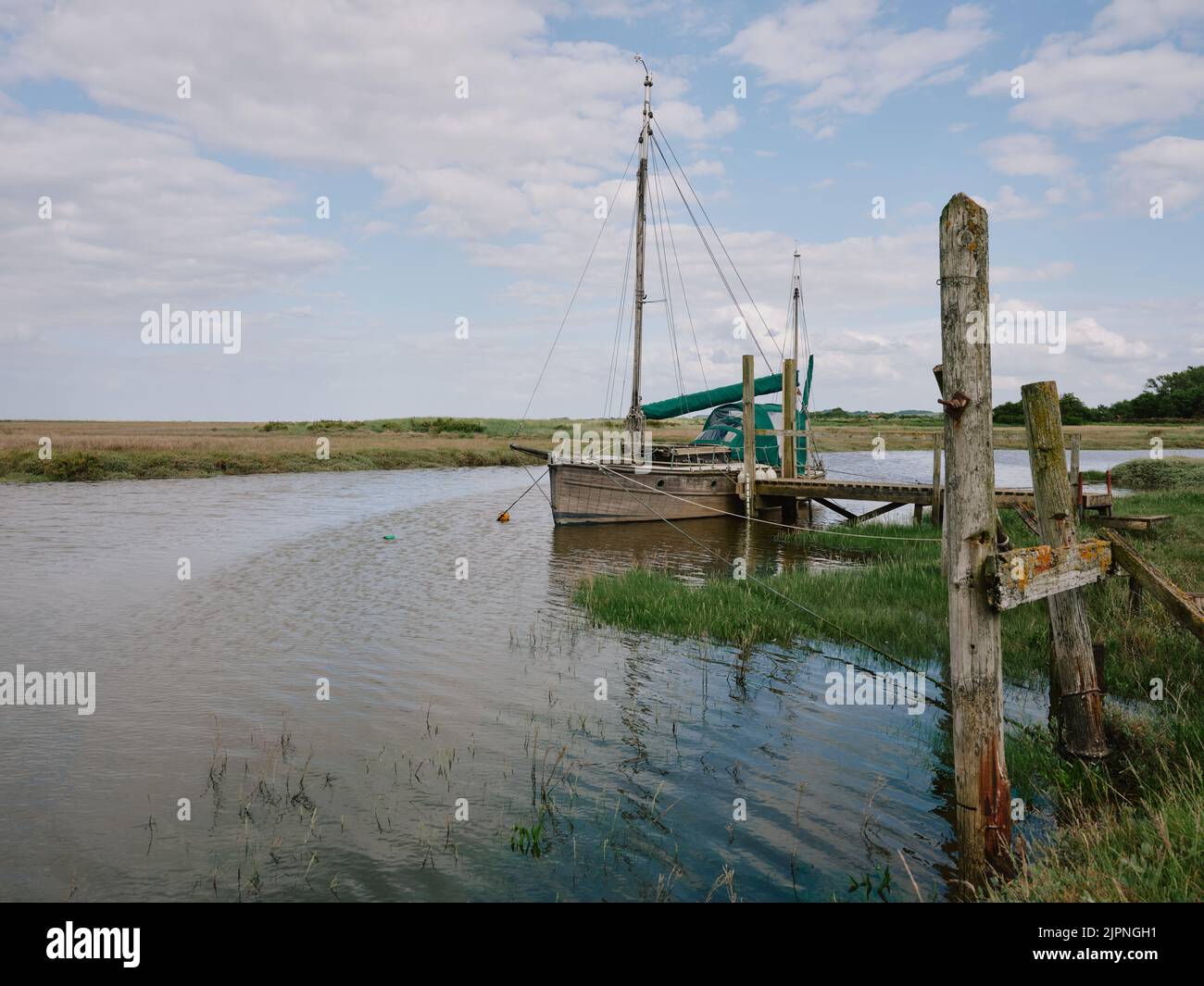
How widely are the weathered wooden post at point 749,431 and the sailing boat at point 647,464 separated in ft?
2.18

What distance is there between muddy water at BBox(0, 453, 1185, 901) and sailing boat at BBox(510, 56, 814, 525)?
980 cm

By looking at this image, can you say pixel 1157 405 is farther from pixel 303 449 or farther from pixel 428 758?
pixel 428 758

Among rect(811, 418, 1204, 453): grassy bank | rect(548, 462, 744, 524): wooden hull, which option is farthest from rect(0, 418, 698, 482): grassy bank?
rect(811, 418, 1204, 453): grassy bank

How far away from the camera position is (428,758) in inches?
299

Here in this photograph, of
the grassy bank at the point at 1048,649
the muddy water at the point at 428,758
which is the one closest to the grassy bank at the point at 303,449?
the grassy bank at the point at 1048,649

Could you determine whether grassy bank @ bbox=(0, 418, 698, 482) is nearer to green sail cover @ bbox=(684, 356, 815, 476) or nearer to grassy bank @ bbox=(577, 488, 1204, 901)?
green sail cover @ bbox=(684, 356, 815, 476)

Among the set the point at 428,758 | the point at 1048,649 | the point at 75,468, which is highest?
the point at 75,468

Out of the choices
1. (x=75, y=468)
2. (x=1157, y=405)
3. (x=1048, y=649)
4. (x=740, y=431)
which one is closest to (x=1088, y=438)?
(x=1157, y=405)

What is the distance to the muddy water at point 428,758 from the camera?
18.4ft

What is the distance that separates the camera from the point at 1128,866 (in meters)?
4.46

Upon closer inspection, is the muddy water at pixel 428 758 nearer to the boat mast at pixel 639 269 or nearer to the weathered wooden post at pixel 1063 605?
the weathered wooden post at pixel 1063 605

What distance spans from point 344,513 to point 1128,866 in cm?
2741

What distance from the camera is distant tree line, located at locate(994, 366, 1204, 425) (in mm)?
73938

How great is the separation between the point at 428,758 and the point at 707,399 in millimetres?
22463
